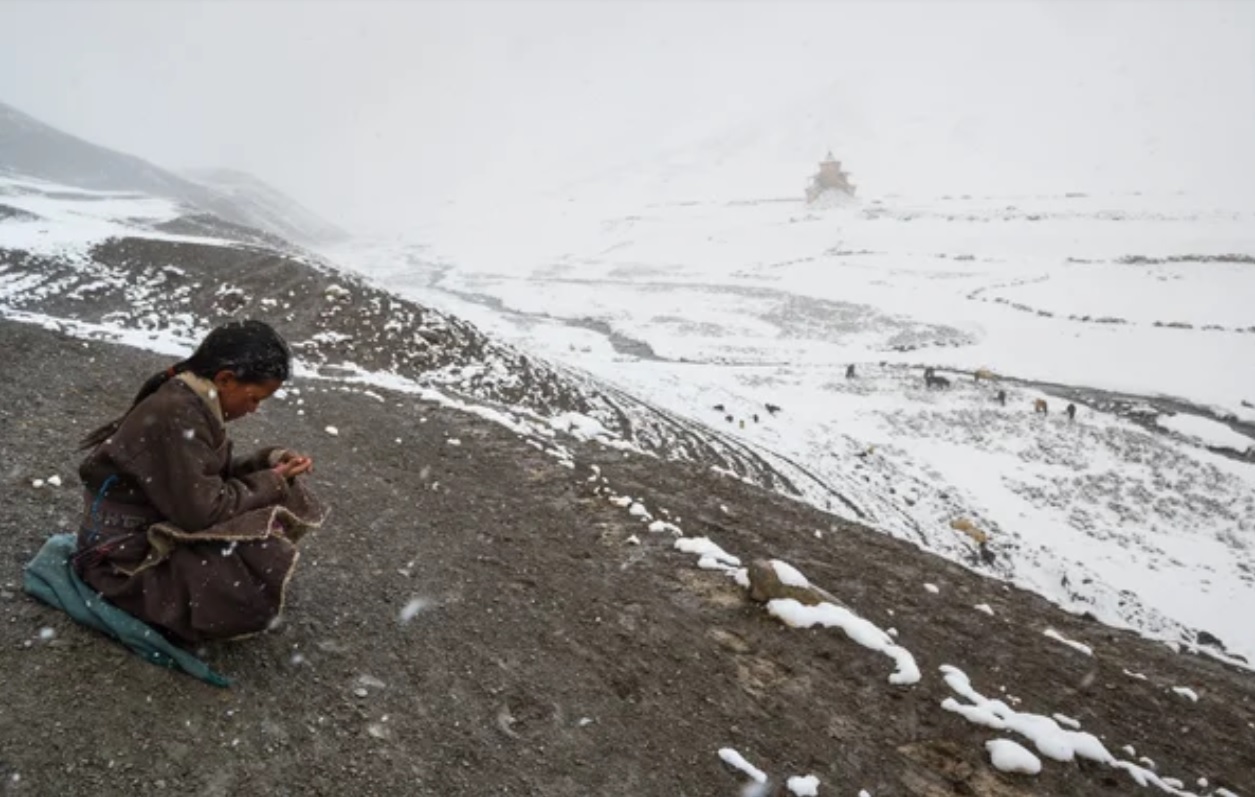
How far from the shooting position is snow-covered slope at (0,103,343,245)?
57219mm

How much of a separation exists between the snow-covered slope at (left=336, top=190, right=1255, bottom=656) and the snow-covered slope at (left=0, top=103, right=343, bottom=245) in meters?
19.2

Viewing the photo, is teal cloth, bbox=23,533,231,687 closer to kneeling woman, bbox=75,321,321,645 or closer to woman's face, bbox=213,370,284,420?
kneeling woman, bbox=75,321,321,645

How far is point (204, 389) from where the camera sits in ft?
12.4

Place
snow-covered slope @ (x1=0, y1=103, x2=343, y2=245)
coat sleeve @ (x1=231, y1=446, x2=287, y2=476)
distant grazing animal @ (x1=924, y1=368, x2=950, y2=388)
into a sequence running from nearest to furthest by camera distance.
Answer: coat sleeve @ (x1=231, y1=446, x2=287, y2=476) → distant grazing animal @ (x1=924, y1=368, x2=950, y2=388) → snow-covered slope @ (x1=0, y1=103, x2=343, y2=245)

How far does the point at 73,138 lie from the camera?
6694 centimetres

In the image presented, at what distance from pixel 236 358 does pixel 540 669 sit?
3243 mm

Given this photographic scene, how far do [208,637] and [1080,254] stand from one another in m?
48.0

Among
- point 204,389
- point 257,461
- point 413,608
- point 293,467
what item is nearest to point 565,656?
point 413,608

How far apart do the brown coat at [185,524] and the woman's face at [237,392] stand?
0.20ft

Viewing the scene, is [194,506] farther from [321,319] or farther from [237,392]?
[321,319]

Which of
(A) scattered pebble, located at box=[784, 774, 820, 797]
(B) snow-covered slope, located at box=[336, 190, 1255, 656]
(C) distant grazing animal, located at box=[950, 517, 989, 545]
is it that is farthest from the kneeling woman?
(C) distant grazing animal, located at box=[950, 517, 989, 545]

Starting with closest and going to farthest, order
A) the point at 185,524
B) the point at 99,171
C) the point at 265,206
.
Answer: the point at 185,524 < the point at 99,171 < the point at 265,206

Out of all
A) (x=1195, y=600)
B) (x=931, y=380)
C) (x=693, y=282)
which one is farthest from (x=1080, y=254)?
(x=1195, y=600)

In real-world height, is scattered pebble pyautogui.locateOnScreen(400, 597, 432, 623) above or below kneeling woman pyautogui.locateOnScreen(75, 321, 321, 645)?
below
